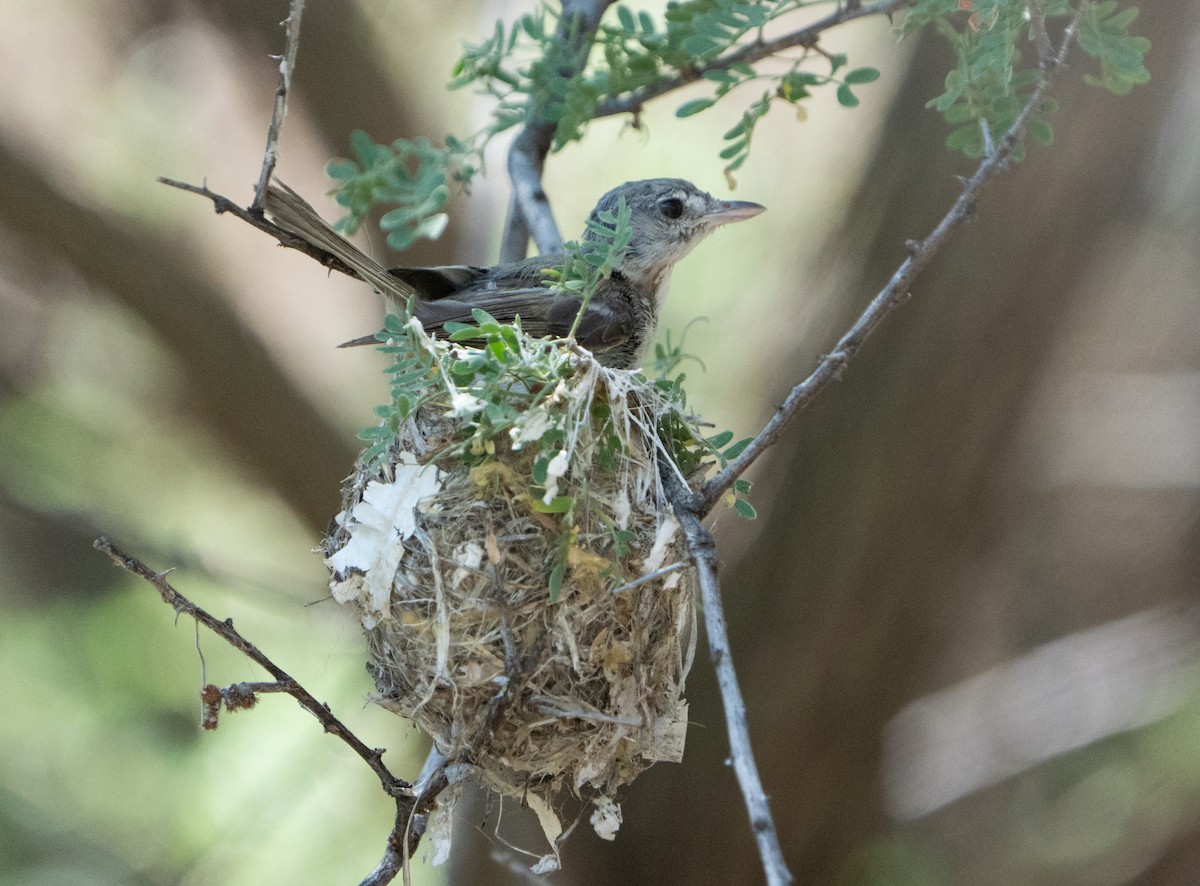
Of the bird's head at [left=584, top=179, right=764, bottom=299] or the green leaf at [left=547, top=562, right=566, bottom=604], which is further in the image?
the bird's head at [left=584, top=179, right=764, bottom=299]

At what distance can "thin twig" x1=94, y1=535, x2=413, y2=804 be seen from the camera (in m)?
2.09

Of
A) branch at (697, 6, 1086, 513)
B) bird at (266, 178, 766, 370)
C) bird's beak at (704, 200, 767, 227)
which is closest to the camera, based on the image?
branch at (697, 6, 1086, 513)

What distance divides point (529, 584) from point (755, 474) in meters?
2.29

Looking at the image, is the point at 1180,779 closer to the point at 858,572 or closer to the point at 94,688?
the point at 858,572

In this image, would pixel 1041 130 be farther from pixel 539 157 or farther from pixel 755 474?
pixel 755 474

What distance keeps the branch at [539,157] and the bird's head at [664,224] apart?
179 millimetres

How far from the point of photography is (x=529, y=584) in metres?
2.26

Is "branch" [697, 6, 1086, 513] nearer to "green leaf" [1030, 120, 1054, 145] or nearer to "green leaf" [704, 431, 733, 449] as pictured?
"green leaf" [704, 431, 733, 449]

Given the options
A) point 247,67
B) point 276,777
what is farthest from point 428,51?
point 276,777

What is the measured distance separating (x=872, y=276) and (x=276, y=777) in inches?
134

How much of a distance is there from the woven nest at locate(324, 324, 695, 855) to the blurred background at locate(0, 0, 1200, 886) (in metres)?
1.40

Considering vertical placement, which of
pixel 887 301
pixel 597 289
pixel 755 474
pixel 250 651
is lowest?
pixel 250 651

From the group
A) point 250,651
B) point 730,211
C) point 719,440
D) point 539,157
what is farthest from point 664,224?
point 250,651

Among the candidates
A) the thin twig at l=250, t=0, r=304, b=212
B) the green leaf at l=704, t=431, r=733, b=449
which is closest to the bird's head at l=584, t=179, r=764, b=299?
the green leaf at l=704, t=431, r=733, b=449
